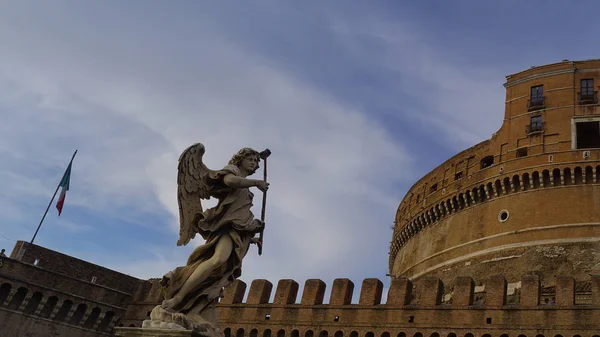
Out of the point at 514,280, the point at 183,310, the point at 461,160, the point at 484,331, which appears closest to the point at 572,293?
the point at 484,331

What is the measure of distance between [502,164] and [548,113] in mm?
3105

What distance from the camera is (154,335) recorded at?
4.48 metres

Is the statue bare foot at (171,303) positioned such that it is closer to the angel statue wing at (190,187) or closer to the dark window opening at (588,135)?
the angel statue wing at (190,187)

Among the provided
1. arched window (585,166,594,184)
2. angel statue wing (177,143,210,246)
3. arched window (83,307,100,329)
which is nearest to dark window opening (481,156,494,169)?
arched window (585,166,594,184)

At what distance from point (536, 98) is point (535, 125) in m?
1.57

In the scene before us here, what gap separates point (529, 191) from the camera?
27422 millimetres

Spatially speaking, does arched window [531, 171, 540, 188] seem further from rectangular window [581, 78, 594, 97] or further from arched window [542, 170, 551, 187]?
rectangular window [581, 78, 594, 97]

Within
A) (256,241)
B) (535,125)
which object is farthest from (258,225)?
(535,125)

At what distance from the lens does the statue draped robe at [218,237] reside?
4965 millimetres

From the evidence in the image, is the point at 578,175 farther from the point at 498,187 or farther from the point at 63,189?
the point at 63,189

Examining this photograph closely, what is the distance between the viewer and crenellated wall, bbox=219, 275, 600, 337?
18.2 m

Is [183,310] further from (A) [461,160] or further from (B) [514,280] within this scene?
(A) [461,160]

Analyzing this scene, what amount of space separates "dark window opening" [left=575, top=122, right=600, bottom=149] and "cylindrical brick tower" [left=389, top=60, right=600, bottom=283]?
4 centimetres

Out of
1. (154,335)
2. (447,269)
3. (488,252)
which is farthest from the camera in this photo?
(447,269)
